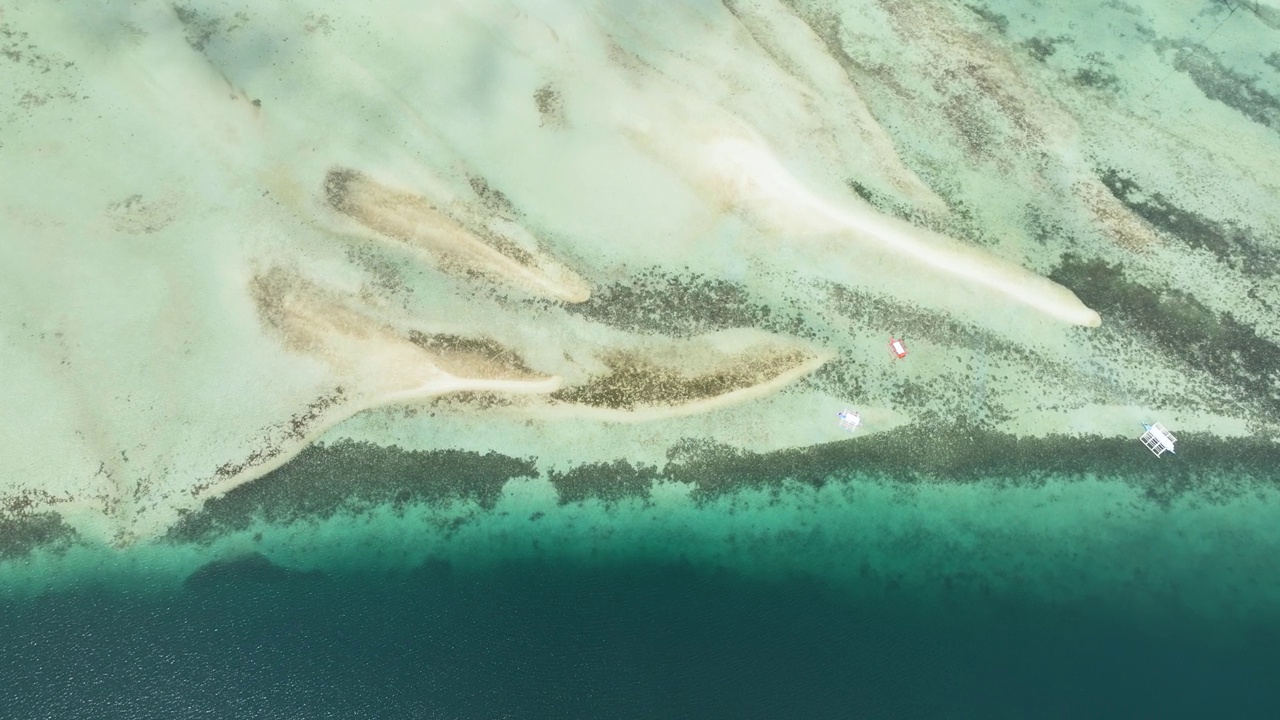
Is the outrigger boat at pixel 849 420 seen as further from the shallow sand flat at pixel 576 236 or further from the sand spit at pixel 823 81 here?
the sand spit at pixel 823 81

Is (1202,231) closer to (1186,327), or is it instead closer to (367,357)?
(1186,327)

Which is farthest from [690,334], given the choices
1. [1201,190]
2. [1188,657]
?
[1201,190]

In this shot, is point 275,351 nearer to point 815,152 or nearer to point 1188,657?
point 815,152

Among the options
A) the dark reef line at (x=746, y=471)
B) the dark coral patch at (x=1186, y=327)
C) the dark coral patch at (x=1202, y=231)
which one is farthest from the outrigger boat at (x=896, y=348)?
the dark coral patch at (x=1202, y=231)

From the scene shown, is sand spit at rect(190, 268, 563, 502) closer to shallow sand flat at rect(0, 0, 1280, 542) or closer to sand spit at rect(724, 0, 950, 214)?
shallow sand flat at rect(0, 0, 1280, 542)

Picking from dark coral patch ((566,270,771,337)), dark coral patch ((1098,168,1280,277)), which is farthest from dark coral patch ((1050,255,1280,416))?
dark coral patch ((566,270,771,337))

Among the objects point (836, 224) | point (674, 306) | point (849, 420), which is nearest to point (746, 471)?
point (849, 420)
